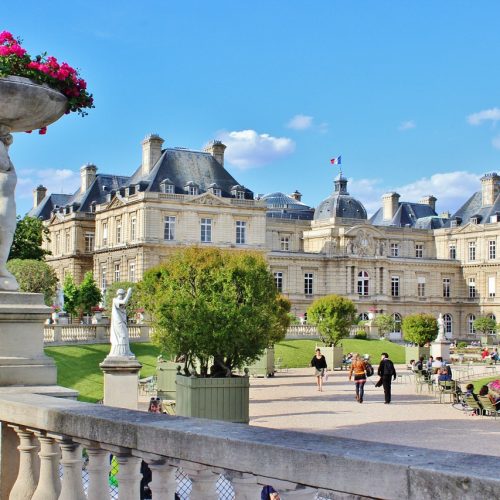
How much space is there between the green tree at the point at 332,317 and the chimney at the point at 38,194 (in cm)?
4343

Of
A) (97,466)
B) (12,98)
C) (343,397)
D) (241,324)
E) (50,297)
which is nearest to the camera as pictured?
(97,466)

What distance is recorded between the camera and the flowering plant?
19.9 ft

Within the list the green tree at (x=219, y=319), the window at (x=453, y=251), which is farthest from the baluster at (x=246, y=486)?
the window at (x=453, y=251)

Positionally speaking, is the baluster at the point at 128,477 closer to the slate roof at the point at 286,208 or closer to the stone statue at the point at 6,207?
the stone statue at the point at 6,207

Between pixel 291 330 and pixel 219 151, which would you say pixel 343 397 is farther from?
pixel 219 151

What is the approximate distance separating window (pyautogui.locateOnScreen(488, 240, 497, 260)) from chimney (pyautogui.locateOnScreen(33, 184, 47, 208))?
132ft

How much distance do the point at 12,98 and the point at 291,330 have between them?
42087 mm

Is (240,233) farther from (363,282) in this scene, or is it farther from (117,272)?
(363,282)

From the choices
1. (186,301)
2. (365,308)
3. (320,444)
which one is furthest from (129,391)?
(365,308)

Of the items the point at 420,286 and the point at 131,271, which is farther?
the point at 420,286

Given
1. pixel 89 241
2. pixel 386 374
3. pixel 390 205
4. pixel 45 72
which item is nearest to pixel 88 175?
pixel 89 241

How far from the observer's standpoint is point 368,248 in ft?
225

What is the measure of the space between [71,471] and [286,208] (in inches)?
2870

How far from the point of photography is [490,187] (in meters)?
72.9
